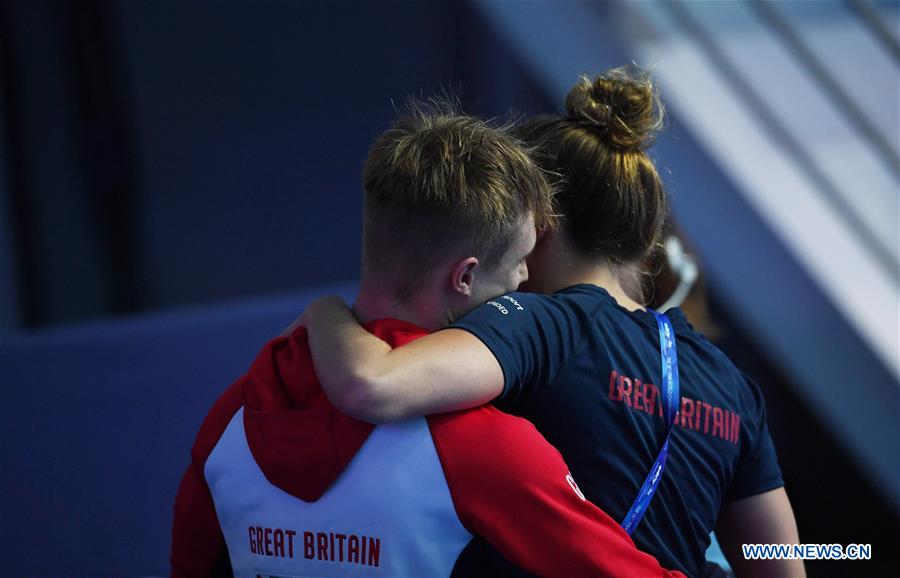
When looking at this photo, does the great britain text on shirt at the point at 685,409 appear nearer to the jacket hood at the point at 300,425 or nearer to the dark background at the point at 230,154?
the jacket hood at the point at 300,425

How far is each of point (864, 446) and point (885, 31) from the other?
6.51 ft

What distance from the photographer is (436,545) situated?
1.19m

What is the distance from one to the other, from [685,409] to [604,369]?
0.18 meters

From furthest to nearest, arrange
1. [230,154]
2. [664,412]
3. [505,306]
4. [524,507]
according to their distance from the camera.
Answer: [230,154]
[664,412]
[505,306]
[524,507]

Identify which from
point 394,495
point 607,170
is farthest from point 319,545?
point 607,170

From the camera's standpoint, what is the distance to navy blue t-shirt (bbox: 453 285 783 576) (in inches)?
50.1

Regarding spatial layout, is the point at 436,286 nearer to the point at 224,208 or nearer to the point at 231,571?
the point at 231,571

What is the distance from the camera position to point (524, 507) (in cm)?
116

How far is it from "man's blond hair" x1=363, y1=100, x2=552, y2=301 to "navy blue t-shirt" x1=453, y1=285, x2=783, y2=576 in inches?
3.9

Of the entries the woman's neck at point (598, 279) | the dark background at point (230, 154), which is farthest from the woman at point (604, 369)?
the dark background at point (230, 154)

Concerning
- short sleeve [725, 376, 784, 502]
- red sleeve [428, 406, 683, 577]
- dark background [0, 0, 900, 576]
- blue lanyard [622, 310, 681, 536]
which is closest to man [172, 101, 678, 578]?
red sleeve [428, 406, 683, 577]

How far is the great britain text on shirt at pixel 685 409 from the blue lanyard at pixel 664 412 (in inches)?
0.6

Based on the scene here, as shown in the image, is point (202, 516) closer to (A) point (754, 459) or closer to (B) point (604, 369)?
(B) point (604, 369)

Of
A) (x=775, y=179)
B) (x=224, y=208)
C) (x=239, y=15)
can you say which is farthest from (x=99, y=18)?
(x=775, y=179)
